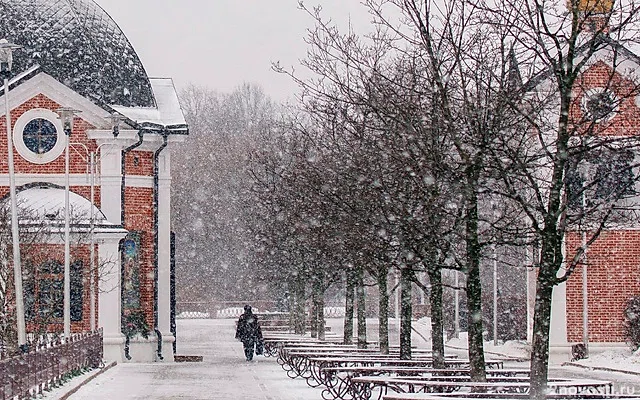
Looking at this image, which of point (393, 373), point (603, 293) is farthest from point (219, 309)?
point (393, 373)

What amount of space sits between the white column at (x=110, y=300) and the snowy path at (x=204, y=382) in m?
0.91

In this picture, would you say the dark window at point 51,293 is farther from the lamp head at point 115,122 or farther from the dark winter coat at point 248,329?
the dark winter coat at point 248,329

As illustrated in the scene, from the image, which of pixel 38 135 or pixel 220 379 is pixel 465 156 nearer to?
pixel 220 379

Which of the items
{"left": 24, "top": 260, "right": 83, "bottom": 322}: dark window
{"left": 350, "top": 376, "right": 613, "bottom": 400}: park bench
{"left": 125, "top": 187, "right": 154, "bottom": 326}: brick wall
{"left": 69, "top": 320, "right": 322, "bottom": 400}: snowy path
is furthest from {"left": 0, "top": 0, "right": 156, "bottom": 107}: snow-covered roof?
{"left": 350, "top": 376, "right": 613, "bottom": 400}: park bench

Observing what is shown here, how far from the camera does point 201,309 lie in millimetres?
80500

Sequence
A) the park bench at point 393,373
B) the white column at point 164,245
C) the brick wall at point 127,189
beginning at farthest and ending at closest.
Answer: the white column at point 164,245 < the brick wall at point 127,189 < the park bench at point 393,373

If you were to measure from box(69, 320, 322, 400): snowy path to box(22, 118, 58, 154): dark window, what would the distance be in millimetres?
7069

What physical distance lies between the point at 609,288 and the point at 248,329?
10442mm

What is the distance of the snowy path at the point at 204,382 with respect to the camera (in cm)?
2395

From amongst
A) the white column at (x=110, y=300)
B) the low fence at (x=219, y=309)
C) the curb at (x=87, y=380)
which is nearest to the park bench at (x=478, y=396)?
the curb at (x=87, y=380)

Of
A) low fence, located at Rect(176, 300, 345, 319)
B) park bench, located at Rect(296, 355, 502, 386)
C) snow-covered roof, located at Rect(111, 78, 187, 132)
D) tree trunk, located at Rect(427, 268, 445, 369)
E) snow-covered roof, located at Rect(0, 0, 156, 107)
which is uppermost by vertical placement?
snow-covered roof, located at Rect(0, 0, 156, 107)

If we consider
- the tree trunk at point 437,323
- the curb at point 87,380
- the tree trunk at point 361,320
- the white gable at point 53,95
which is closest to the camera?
the tree trunk at point 437,323

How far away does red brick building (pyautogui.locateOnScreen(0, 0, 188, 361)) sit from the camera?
36294mm

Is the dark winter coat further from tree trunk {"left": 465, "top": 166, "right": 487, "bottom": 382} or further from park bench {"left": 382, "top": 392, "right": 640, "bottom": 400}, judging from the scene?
park bench {"left": 382, "top": 392, "right": 640, "bottom": 400}
